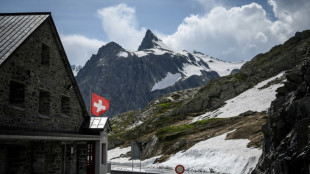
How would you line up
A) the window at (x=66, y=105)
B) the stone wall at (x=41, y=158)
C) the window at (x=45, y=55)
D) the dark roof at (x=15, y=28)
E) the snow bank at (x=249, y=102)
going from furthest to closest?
the snow bank at (x=249, y=102) → the window at (x=66, y=105) → the window at (x=45, y=55) → the stone wall at (x=41, y=158) → the dark roof at (x=15, y=28)

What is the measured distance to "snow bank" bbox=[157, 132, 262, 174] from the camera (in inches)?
1364

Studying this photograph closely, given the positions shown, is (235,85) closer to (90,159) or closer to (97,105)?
(97,105)

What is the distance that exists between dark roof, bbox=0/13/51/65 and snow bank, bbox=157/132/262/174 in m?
23.7

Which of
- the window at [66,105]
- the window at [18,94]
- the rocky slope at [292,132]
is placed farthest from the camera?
the window at [66,105]

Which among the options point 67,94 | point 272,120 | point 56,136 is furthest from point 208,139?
point 56,136

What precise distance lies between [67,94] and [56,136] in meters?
5.78

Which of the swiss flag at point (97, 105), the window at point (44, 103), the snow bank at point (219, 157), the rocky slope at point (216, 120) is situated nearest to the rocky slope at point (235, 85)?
the rocky slope at point (216, 120)

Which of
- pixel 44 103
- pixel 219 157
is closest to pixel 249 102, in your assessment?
pixel 219 157

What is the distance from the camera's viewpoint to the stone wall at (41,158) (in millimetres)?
15742

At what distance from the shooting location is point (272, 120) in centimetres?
2112

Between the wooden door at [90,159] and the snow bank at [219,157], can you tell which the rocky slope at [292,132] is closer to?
the wooden door at [90,159]

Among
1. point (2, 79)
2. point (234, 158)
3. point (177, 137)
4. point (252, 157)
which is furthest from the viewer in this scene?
point (177, 137)

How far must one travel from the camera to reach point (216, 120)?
6556 cm

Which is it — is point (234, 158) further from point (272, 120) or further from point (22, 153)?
point (22, 153)
